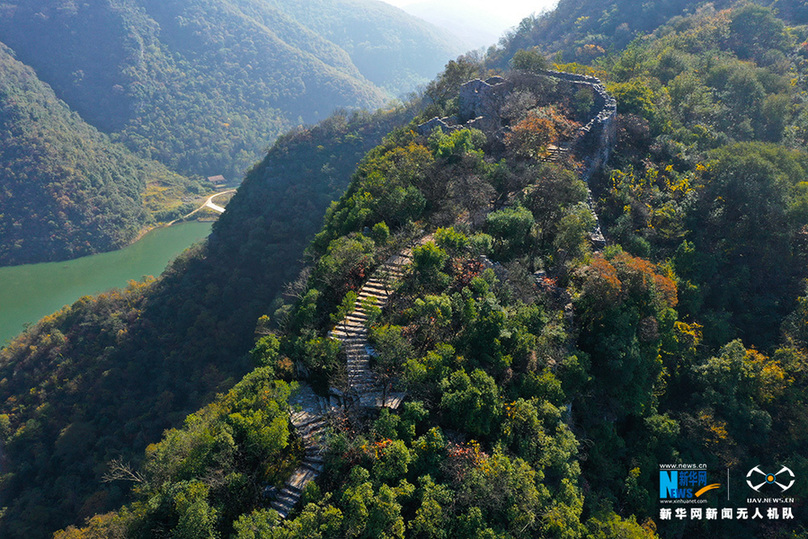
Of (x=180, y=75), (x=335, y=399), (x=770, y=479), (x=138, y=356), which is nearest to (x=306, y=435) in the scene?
(x=335, y=399)

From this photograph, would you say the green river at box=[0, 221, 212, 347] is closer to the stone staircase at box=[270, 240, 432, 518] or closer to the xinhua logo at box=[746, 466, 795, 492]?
the stone staircase at box=[270, 240, 432, 518]

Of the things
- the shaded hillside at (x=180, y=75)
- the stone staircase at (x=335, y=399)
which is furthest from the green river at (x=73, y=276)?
the stone staircase at (x=335, y=399)

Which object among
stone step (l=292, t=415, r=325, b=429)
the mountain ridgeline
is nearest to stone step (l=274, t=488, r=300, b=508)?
stone step (l=292, t=415, r=325, b=429)

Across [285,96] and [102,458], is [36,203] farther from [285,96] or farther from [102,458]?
[285,96]

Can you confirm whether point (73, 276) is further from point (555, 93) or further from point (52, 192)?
point (555, 93)

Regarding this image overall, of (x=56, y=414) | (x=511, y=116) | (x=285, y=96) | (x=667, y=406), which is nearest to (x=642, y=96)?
(x=511, y=116)
